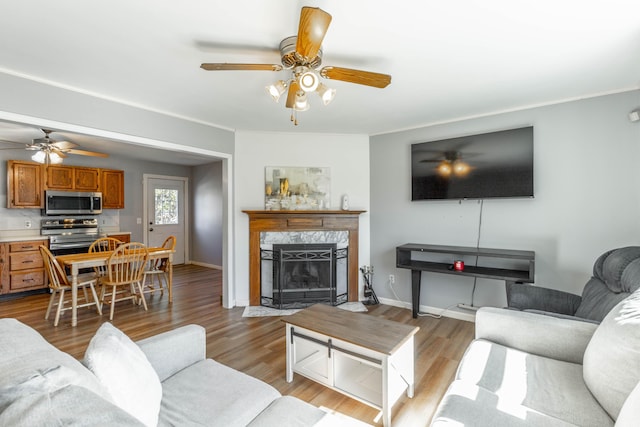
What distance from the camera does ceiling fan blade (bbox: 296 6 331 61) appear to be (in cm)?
139

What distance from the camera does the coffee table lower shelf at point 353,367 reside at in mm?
1812

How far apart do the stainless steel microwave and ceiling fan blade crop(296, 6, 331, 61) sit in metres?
5.33

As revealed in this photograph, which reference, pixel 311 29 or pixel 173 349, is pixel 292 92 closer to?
pixel 311 29

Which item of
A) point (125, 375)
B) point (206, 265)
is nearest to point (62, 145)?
point (206, 265)

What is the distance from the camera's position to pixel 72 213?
513 centimetres

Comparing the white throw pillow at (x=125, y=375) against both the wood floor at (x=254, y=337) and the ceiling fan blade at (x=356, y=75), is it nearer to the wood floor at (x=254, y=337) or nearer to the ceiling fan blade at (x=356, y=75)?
the wood floor at (x=254, y=337)

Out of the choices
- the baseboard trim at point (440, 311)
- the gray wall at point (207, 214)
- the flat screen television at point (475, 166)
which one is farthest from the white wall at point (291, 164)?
the gray wall at point (207, 214)

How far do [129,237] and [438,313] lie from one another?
5.49m

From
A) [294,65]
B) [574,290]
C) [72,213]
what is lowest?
[574,290]

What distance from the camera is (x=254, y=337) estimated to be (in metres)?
3.04

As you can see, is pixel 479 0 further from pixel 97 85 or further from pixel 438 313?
pixel 438 313

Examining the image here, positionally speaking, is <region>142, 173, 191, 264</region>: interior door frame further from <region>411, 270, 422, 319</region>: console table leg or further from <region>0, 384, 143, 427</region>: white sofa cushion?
<region>0, 384, 143, 427</region>: white sofa cushion

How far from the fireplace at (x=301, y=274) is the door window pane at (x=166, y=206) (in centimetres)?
384

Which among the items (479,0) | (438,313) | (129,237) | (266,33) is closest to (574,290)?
(438,313)
